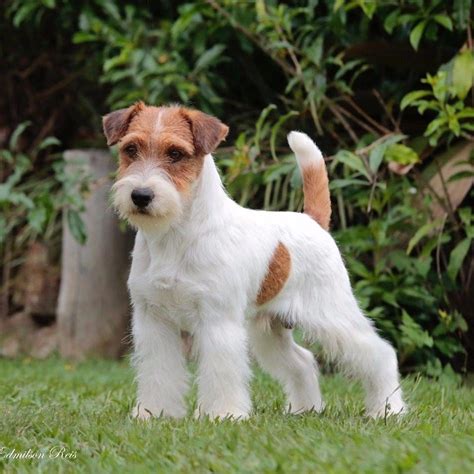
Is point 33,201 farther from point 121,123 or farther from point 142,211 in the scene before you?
point 142,211

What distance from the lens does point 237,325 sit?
459 cm

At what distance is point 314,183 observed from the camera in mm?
5352

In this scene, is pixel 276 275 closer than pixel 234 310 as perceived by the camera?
No

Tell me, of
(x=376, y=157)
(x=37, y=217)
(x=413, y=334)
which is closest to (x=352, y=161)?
(x=376, y=157)

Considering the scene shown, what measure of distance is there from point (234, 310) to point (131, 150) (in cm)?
84

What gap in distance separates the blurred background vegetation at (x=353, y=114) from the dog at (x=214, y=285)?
5.15ft

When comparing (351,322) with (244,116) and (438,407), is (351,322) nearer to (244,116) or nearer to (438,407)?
(438,407)

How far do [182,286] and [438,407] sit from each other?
1558mm

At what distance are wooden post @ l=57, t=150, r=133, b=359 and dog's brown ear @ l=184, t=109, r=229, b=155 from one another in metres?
4.35

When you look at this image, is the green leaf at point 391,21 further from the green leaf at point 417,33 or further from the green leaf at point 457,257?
the green leaf at point 457,257

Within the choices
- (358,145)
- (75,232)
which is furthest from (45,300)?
(358,145)

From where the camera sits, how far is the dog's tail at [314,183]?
531 centimetres

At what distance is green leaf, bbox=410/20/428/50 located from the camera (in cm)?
660

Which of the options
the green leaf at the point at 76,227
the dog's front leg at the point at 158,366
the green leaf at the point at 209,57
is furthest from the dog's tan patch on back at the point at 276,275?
the green leaf at the point at 209,57
